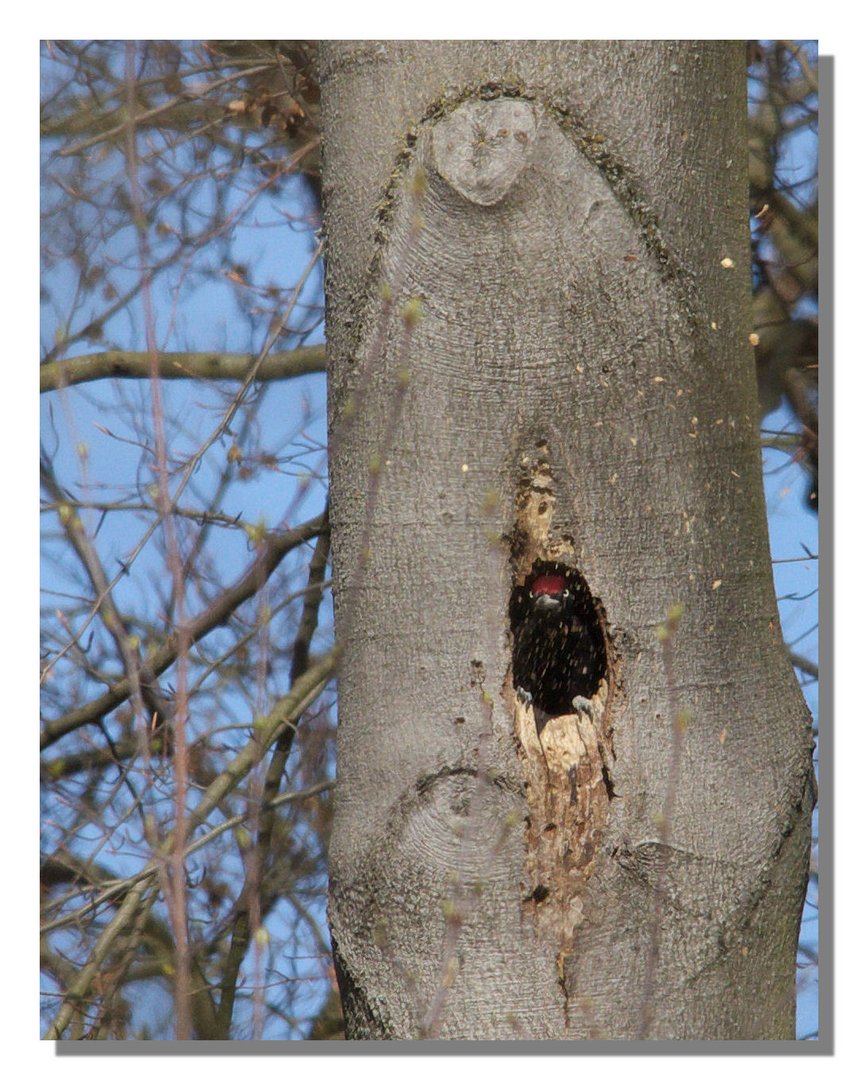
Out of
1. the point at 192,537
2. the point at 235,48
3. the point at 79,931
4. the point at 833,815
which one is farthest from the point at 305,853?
the point at 235,48

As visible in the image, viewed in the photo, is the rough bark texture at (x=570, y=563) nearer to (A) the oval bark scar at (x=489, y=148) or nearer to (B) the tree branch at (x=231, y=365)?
(A) the oval bark scar at (x=489, y=148)

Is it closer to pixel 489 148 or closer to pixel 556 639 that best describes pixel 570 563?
pixel 556 639

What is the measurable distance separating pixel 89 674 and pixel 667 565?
4.07 feet

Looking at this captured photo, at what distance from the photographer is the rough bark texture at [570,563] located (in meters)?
0.84

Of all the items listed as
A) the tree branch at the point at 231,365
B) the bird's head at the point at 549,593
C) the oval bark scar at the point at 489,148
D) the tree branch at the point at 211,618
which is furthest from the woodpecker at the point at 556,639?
the tree branch at the point at 231,365

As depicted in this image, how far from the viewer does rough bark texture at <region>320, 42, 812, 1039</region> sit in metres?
0.84

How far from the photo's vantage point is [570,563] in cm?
88

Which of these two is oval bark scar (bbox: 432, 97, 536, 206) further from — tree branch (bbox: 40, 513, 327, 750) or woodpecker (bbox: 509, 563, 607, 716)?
tree branch (bbox: 40, 513, 327, 750)

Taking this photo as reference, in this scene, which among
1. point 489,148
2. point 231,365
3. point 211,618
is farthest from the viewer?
point 231,365

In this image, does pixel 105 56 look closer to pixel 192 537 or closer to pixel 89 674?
pixel 192 537

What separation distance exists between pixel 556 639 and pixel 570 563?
79 millimetres

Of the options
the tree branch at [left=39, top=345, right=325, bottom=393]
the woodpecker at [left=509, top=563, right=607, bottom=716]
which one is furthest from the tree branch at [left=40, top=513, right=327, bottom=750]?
the woodpecker at [left=509, top=563, right=607, bottom=716]

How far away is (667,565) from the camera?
870mm

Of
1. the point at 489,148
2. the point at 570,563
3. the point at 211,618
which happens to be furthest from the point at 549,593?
the point at 211,618
